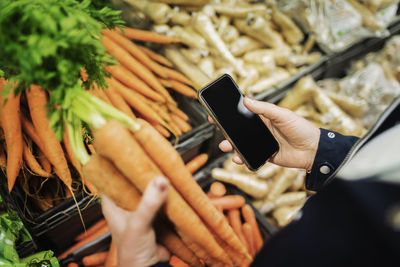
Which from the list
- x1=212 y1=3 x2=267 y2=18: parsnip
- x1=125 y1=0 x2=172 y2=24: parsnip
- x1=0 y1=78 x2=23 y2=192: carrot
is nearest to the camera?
x1=0 y1=78 x2=23 y2=192: carrot

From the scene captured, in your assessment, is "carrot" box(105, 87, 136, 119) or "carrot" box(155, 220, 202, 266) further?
"carrot" box(105, 87, 136, 119)

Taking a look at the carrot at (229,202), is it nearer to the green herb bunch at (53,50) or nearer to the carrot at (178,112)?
the carrot at (178,112)

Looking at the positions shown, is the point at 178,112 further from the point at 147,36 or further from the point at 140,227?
the point at 140,227

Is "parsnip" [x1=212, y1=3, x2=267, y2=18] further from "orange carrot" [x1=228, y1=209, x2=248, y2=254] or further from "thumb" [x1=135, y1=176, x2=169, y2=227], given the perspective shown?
"thumb" [x1=135, y1=176, x2=169, y2=227]

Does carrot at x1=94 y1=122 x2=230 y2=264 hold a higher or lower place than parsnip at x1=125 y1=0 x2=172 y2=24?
lower

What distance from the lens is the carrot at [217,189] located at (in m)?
1.63

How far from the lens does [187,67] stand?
1.72m

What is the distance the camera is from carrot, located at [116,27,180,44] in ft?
5.31

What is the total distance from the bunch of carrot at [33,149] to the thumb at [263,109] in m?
0.73

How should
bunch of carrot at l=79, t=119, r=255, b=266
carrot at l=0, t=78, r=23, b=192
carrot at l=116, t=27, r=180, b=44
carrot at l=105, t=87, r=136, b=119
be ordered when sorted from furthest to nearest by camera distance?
1. carrot at l=116, t=27, r=180, b=44
2. carrot at l=105, t=87, r=136, b=119
3. carrot at l=0, t=78, r=23, b=192
4. bunch of carrot at l=79, t=119, r=255, b=266

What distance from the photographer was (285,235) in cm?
55

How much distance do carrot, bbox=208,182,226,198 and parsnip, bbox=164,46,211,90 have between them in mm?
596

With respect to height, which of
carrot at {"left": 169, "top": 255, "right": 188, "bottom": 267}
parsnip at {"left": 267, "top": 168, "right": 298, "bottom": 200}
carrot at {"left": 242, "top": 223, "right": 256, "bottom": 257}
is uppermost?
carrot at {"left": 169, "top": 255, "right": 188, "bottom": 267}

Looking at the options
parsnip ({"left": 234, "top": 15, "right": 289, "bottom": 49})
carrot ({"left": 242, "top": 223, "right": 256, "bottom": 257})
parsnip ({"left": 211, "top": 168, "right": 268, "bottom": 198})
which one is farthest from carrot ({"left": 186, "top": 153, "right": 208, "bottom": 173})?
parsnip ({"left": 234, "top": 15, "right": 289, "bottom": 49})
